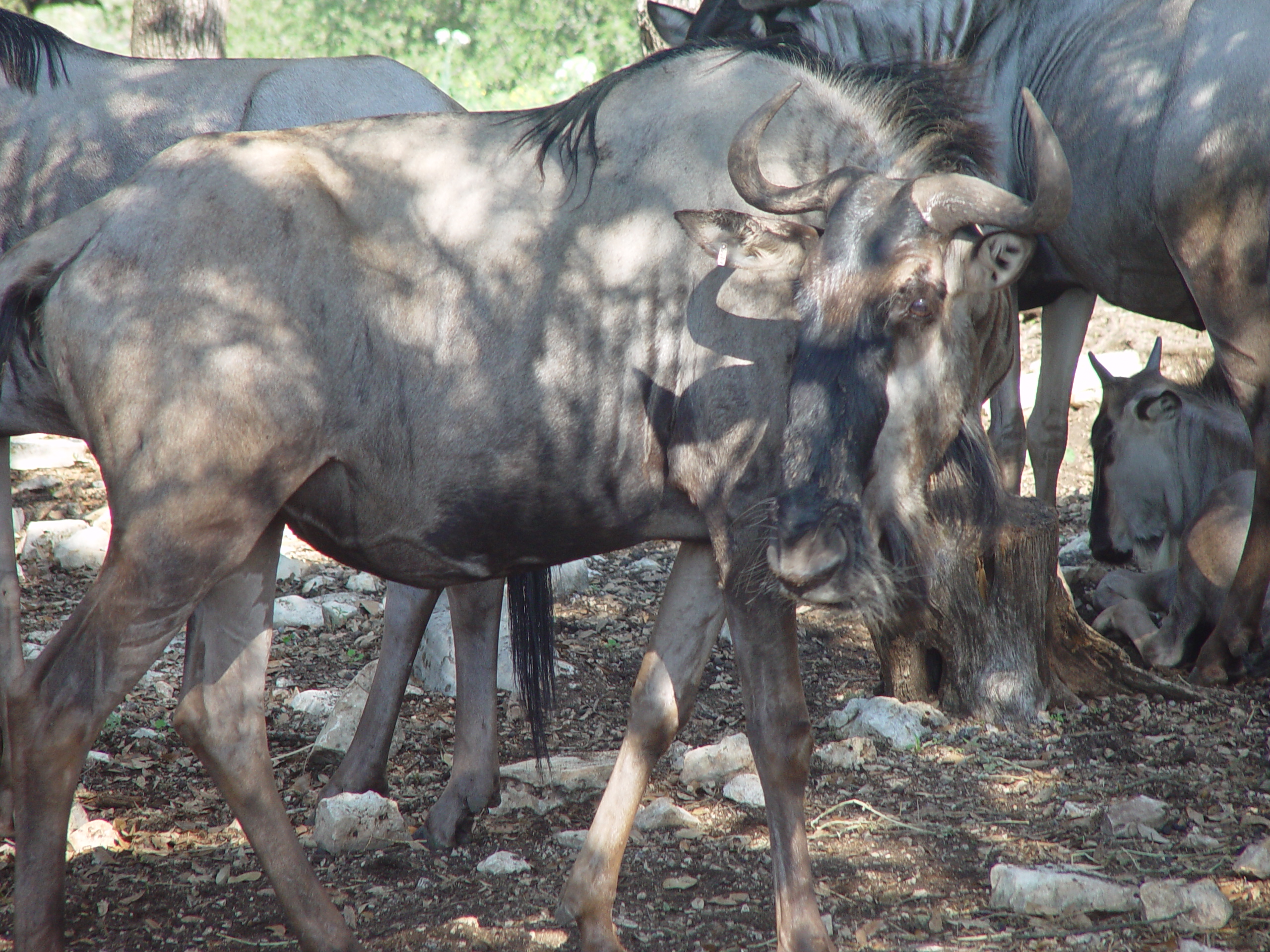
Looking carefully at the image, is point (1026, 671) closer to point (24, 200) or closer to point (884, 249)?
point (884, 249)

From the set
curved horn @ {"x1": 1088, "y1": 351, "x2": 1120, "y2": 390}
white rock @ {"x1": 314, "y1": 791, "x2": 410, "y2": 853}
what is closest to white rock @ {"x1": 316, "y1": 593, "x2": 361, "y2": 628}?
white rock @ {"x1": 314, "y1": 791, "x2": 410, "y2": 853}

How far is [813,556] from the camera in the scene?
255cm

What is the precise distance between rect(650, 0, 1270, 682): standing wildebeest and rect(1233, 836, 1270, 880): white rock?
2.06 metres

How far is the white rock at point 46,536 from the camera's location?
6.50 meters

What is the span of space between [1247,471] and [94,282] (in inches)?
206

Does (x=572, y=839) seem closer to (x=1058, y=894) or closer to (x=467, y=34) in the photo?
(x=1058, y=894)

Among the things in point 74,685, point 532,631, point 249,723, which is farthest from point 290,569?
point 74,685

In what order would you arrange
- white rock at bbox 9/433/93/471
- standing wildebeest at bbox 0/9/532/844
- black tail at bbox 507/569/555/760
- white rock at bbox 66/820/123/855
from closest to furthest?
1. white rock at bbox 66/820/123/855
2. standing wildebeest at bbox 0/9/532/844
3. black tail at bbox 507/569/555/760
4. white rock at bbox 9/433/93/471

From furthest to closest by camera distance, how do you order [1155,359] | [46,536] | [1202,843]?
1. [1155,359]
2. [46,536]
3. [1202,843]

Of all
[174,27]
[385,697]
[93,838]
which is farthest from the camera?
[174,27]

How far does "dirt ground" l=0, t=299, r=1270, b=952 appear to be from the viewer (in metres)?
3.07

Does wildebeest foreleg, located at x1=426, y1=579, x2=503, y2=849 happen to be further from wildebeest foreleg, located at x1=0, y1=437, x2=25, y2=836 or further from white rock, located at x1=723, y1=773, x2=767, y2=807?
wildebeest foreleg, located at x1=0, y1=437, x2=25, y2=836

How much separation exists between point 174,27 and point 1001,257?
6667mm

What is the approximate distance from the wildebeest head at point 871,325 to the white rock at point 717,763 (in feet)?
5.03
